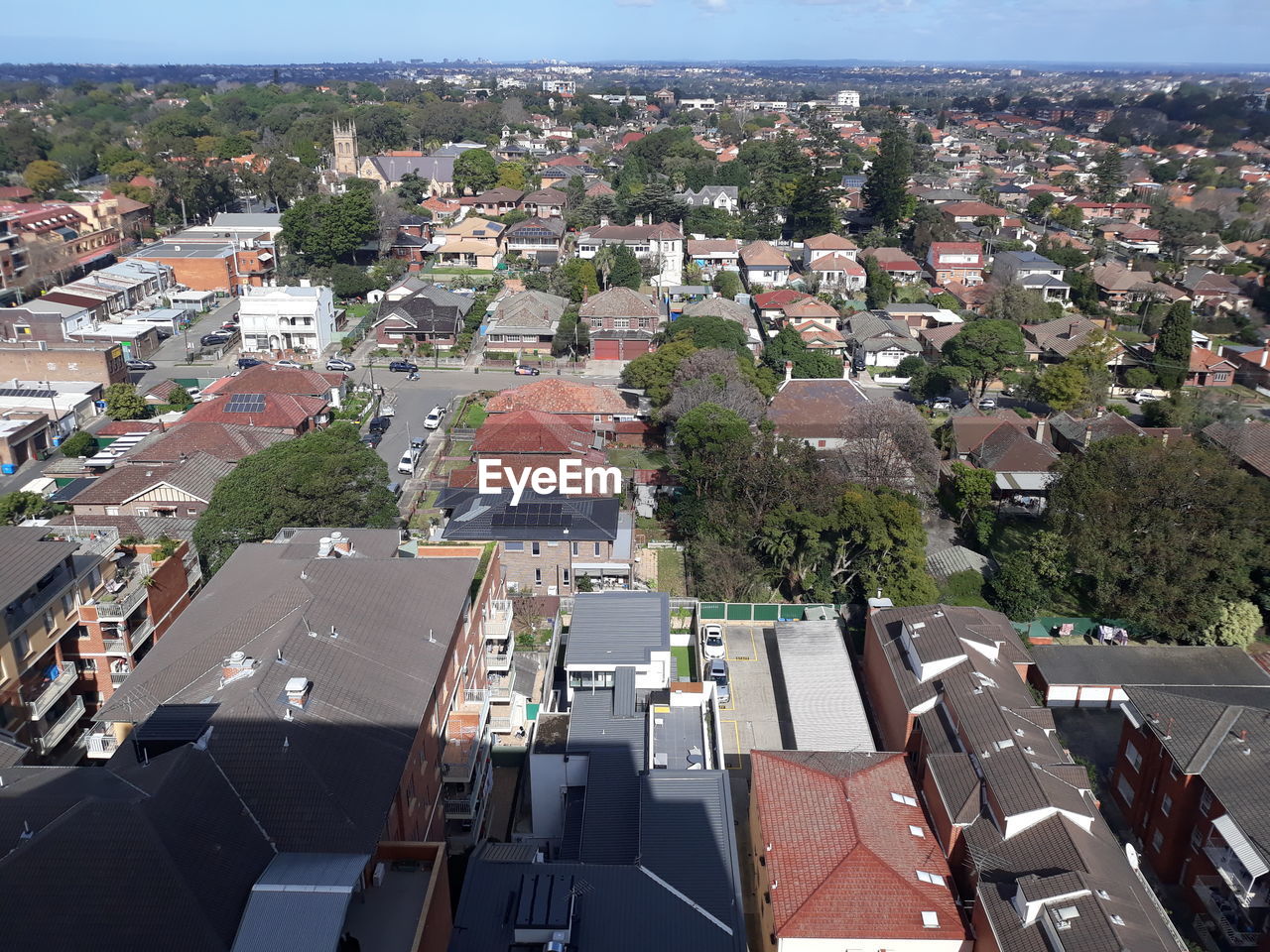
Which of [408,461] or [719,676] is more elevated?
[719,676]

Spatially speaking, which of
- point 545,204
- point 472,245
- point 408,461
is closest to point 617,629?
point 408,461

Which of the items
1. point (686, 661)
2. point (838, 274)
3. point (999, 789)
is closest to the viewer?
point (999, 789)

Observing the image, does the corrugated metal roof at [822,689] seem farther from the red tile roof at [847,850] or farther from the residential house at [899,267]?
the residential house at [899,267]

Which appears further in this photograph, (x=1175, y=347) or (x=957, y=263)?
(x=957, y=263)

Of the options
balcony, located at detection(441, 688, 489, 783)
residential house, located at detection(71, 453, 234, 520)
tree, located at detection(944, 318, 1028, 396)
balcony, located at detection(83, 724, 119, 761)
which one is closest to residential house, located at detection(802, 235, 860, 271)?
tree, located at detection(944, 318, 1028, 396)

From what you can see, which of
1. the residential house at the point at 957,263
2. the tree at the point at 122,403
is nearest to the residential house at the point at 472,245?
the tree at the point at 122,403

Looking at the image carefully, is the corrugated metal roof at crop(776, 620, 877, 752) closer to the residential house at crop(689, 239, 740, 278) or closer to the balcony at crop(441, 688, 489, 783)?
the balcony at crop(441, 688, 489, 783)

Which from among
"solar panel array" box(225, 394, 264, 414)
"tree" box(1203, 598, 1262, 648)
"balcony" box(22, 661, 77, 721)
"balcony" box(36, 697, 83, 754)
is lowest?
"solar panel array" box(225, 394, 264, 414)

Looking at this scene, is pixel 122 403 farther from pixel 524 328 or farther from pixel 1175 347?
pixel 1175 347
